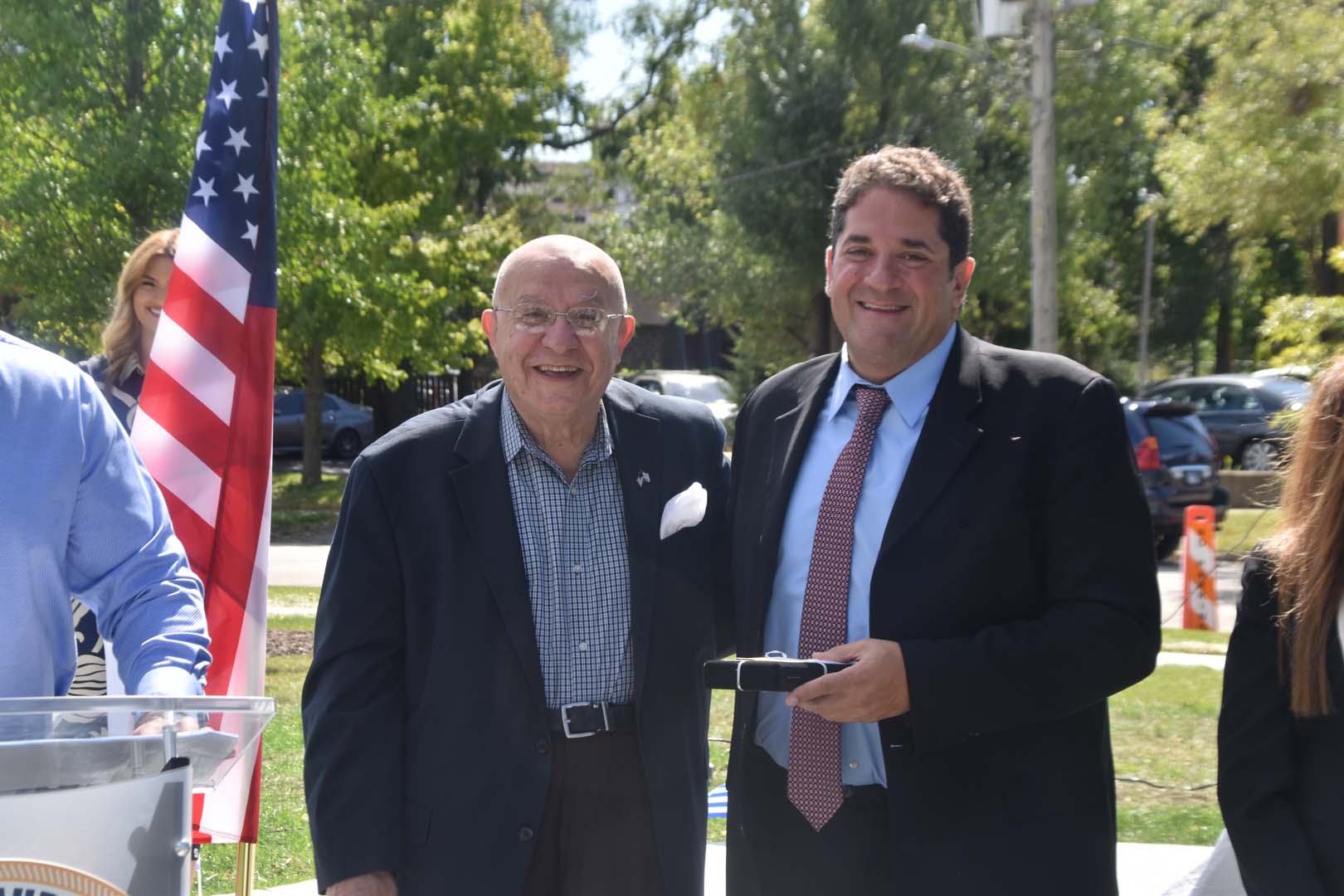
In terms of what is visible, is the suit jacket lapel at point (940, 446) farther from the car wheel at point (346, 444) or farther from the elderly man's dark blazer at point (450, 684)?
the car wheel at point (346, 444)

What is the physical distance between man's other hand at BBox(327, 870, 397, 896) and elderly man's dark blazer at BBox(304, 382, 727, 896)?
3 cm

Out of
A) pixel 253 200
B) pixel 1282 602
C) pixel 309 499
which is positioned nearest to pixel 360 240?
pixel 309 499

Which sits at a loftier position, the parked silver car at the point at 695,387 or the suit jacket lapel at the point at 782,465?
the parked silver car at the point at 695,387

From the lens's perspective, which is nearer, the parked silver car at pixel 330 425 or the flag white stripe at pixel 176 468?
the flag white stripe at pixel 176 468

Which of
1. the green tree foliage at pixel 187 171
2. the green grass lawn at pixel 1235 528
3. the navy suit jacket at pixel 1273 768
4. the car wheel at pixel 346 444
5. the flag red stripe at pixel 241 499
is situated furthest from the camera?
the car wheel at pixel 346 444

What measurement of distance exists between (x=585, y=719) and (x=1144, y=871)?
3155mm

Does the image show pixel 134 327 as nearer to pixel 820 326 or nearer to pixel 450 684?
pixel 450 684

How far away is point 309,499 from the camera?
23328mm

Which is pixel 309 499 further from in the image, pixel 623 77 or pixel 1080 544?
pixel 1080 544

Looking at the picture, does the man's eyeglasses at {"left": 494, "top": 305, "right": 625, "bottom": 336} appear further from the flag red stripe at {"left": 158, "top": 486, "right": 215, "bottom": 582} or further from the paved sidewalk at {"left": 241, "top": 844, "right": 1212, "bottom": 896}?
the paved sidewalk at {"left": 241, "top": 844, "right": 1212, "bottom": 896}

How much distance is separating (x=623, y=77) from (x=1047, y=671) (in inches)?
1379

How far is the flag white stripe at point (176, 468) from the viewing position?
170 inches

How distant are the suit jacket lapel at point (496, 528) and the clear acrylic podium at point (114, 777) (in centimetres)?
80

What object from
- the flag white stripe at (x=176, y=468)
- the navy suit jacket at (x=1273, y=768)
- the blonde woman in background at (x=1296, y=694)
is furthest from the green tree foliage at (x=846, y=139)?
the navy suit jacket at (x=1273, y=768)
